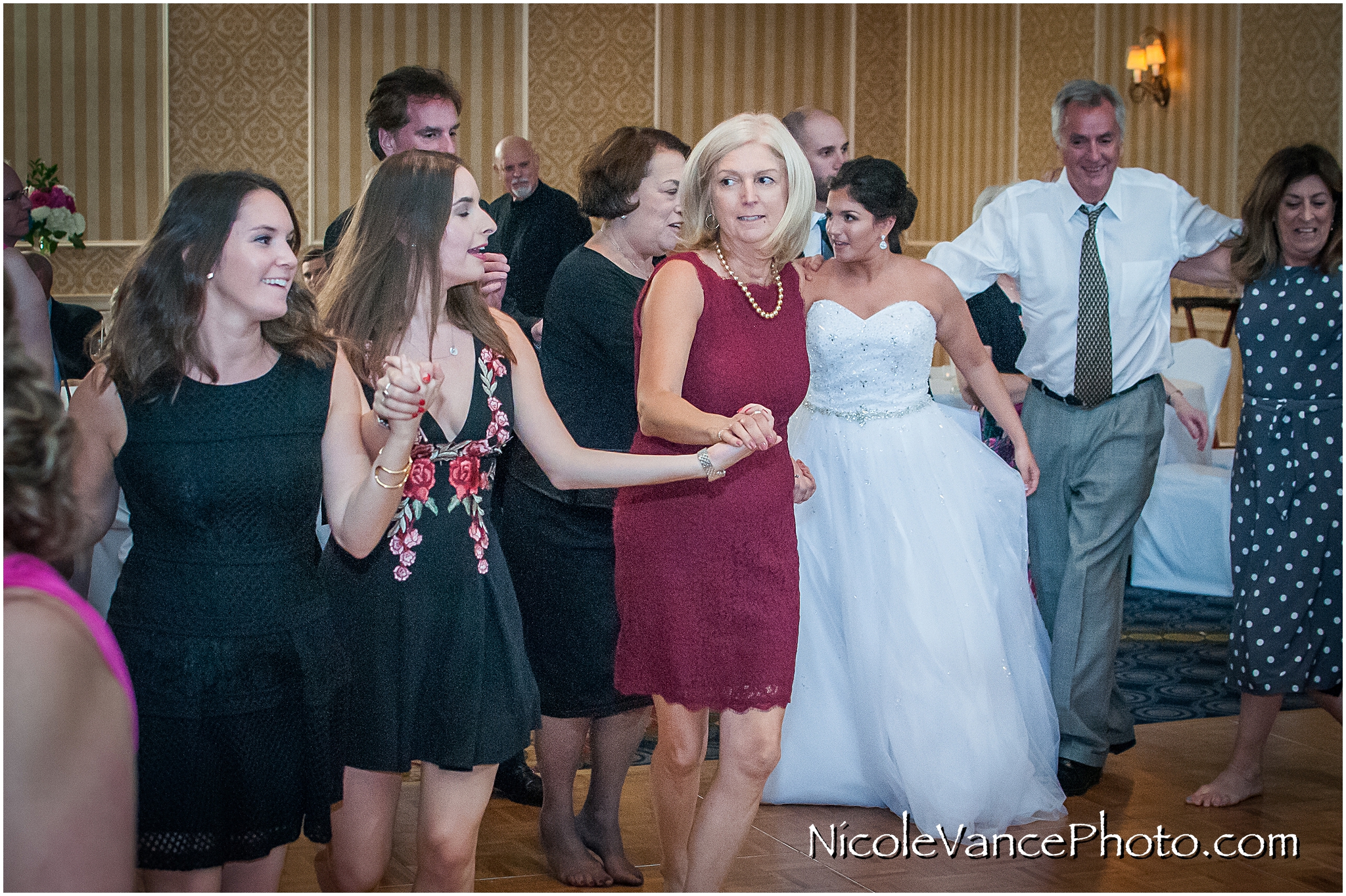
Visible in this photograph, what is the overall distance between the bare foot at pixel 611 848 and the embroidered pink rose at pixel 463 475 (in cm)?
111

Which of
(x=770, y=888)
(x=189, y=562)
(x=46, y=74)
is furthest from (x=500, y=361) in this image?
(x=46, y=74)

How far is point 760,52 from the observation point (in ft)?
33.8

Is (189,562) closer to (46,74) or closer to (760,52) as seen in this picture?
(46,74)

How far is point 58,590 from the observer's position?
110 cm

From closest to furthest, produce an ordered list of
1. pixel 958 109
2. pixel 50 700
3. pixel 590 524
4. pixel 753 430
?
1. pixel 50 700
2. pixel 753 430
3. pixel 590 524
4. pixel 958 109

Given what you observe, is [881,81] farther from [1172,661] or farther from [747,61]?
[1172,661]

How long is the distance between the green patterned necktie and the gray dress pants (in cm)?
5

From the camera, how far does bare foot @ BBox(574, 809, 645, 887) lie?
3053mm

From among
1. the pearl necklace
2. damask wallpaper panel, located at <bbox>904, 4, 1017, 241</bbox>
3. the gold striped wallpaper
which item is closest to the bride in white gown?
the pearl necklace

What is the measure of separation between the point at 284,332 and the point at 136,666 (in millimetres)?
549

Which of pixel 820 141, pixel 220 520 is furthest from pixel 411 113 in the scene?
pixel 220 520

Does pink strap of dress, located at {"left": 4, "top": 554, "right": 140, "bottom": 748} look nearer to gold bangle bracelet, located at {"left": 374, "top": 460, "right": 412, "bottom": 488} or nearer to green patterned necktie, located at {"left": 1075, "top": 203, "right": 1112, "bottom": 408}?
gold bangle bracelet, located at {"left": 374, "top": 460, "right": 412, "bottom": 488}

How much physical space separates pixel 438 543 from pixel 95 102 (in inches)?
301

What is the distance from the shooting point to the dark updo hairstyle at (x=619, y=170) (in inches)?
122
